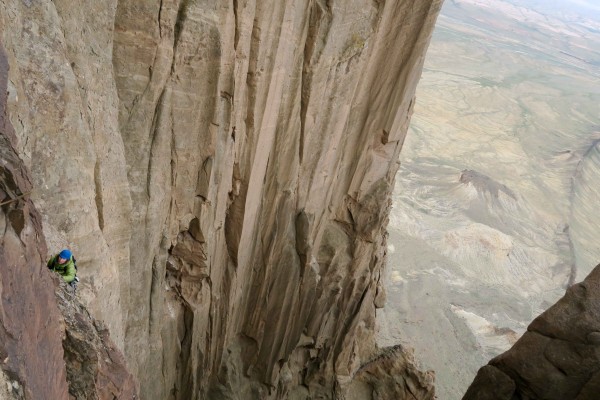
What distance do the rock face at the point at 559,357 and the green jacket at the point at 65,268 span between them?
11.9m

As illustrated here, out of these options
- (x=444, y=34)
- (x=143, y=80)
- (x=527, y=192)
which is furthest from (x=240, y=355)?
(x=444, y=34)

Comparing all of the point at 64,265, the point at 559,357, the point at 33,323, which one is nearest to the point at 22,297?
the point at 33,323

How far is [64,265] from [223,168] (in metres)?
5.23

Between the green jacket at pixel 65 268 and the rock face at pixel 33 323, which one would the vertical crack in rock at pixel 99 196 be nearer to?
the green jacket at pixel 65 268

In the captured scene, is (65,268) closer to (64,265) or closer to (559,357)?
(64,265)

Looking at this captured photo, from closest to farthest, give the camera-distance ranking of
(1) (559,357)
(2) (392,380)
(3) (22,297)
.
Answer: (3) (22,297), (1) (559,357), (2) (392,380)

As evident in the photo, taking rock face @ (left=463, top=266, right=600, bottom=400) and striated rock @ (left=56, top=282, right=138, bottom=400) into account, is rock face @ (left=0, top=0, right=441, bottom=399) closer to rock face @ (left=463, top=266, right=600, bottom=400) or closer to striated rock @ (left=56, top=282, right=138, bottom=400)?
striated rock @ (left=56, top=282, right=138, bottom=400)

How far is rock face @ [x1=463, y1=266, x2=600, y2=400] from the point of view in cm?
1188

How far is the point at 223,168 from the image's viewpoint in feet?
36.3

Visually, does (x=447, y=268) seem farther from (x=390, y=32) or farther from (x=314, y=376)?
(x=390, y=32)

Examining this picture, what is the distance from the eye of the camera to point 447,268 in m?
37.4

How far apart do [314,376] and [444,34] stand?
14140 centimetres

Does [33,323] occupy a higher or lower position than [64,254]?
higher

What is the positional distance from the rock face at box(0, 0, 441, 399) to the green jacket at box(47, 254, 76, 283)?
48 centimetres
